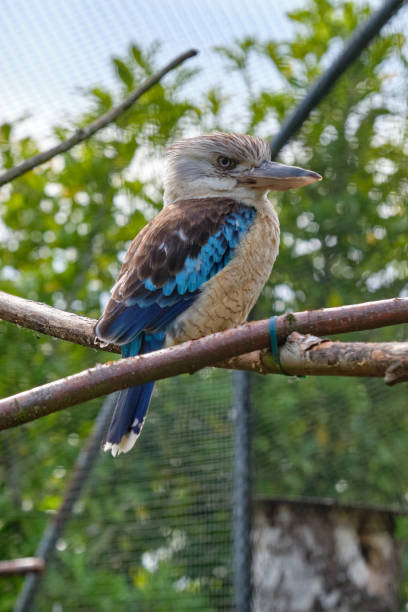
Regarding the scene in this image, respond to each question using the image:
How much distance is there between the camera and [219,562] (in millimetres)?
3432

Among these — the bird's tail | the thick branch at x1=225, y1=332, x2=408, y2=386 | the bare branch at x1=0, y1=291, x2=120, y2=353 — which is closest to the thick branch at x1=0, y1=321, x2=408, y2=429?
the thick branch at x1=225, y1=332, x2=408, y2=386

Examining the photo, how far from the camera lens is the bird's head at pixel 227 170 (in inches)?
106

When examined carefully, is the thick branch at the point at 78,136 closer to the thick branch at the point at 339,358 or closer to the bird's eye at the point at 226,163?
the bird's eye at the point at 226,163

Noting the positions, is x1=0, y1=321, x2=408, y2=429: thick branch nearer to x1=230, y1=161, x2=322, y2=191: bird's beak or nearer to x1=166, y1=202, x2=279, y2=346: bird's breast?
x1=166, y1=202, x2=279, y2=346: bird's breast

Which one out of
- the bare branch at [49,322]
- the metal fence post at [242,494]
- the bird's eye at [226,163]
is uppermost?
the bare branch at [49,322]

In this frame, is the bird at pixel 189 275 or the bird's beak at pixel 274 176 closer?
the bird at pixel 189 275

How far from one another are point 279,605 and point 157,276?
1867mm

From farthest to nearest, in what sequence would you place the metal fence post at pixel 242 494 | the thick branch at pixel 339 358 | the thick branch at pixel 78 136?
the metal fence post at pixel 242 494 < the thick branch at pixel 78 136 < the thick branch at pixel 339 358

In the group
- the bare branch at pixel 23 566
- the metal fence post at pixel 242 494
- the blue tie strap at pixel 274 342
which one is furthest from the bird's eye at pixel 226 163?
the bare branch at pixel 23 566

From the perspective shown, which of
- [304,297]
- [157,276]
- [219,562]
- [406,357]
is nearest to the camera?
[406,357]

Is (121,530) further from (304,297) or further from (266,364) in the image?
(266,364)

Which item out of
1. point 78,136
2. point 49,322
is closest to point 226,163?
point 78,136

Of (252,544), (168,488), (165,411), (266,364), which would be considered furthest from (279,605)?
(266,364)

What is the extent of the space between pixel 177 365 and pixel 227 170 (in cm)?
131
